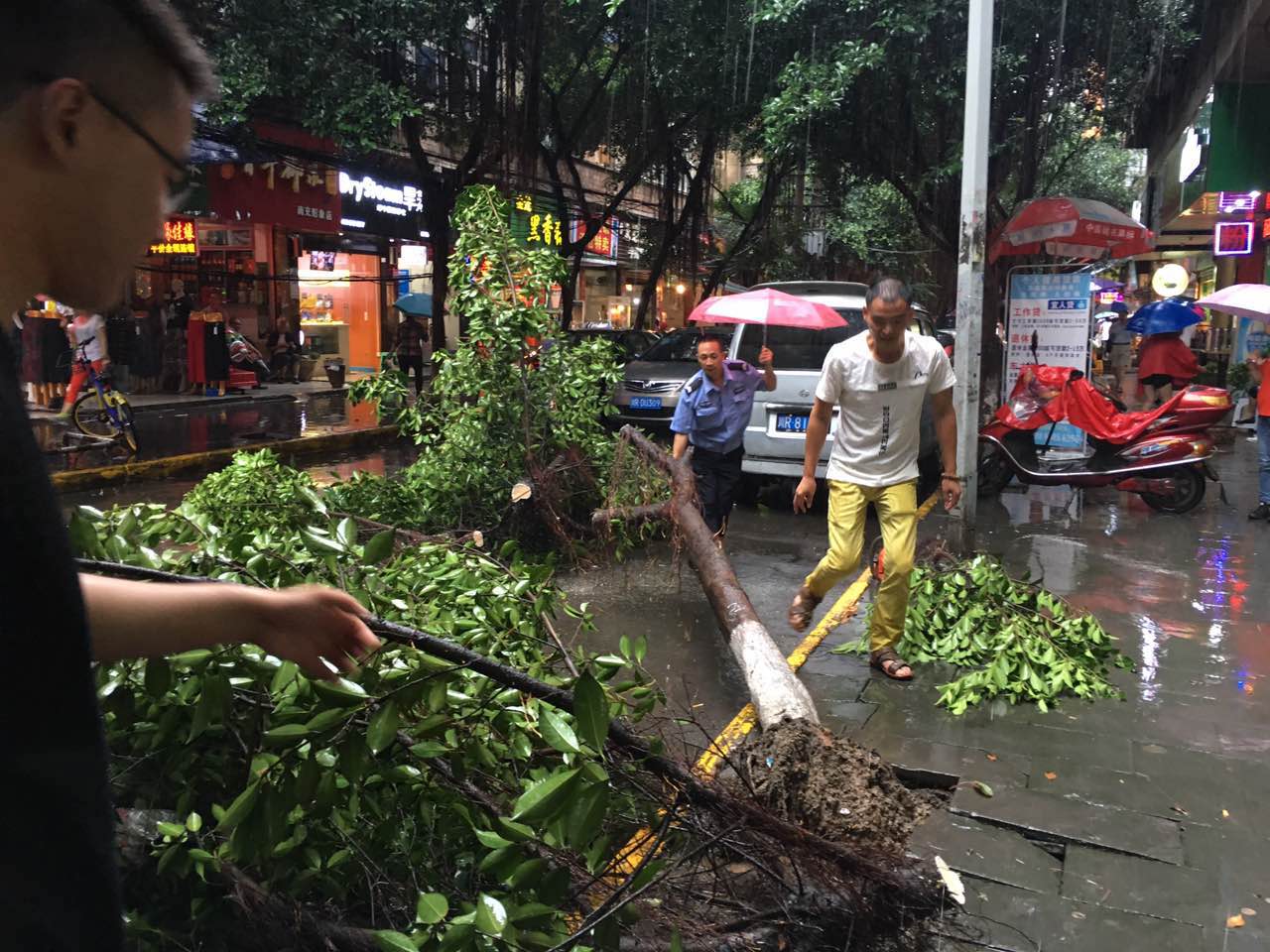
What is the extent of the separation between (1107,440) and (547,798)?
9.04m

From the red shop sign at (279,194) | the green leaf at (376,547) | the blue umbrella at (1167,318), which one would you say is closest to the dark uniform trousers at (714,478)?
the green leaf at (376,547)

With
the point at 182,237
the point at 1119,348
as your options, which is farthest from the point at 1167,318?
the point at 182,237

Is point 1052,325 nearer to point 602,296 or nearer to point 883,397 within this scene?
point 883,397

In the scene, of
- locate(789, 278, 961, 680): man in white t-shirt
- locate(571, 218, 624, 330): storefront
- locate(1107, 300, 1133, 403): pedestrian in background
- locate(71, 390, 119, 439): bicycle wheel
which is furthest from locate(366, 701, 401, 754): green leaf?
locate(571, 218, 624, 330): storefront

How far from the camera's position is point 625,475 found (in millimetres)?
7203

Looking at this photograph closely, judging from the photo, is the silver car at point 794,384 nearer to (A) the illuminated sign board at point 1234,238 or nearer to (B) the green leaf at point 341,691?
(B) the green leaf at point 341,691

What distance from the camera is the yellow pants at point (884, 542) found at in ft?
16.6

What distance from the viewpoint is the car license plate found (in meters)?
9.31

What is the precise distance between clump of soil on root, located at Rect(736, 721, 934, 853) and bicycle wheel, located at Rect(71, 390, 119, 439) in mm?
10606

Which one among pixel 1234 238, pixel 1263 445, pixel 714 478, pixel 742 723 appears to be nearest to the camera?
pixel 742 723

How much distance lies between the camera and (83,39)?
91 centimetres

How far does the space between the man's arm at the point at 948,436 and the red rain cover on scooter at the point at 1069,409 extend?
478 cm

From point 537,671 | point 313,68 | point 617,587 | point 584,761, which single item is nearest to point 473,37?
point 313,68

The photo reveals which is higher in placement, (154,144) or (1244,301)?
(1244,301)
